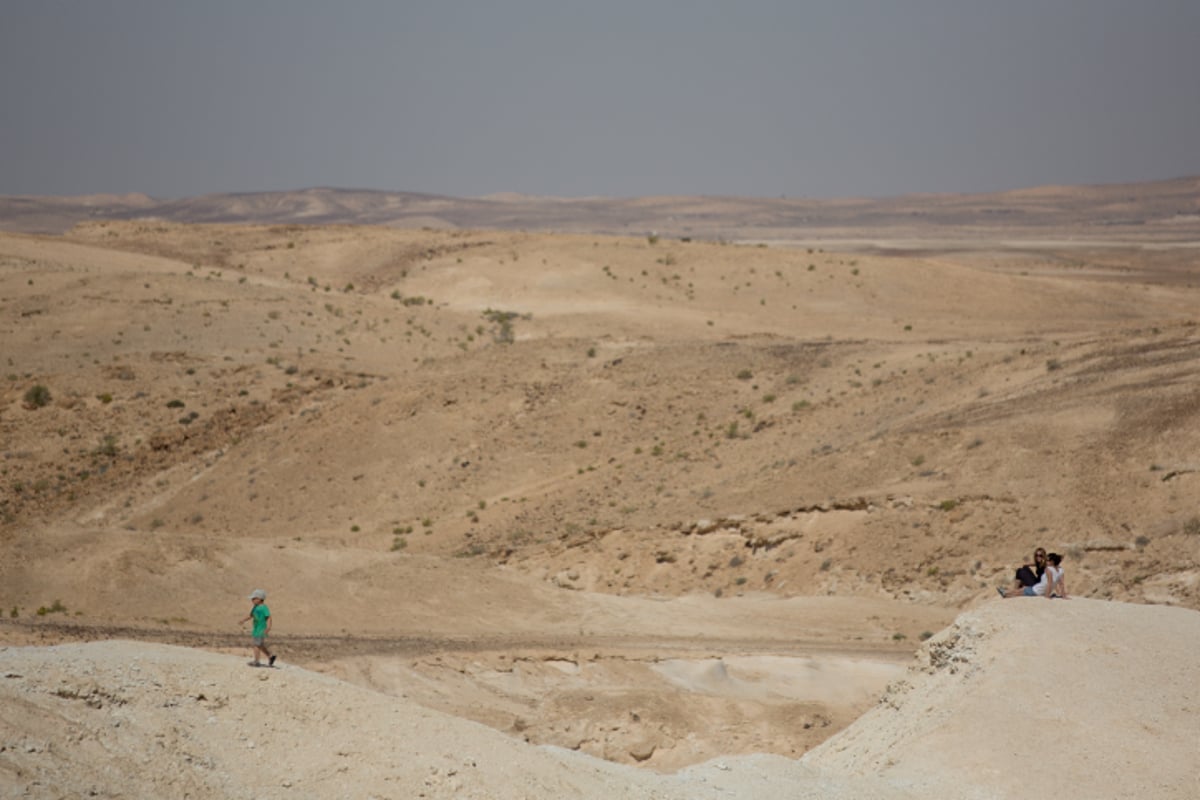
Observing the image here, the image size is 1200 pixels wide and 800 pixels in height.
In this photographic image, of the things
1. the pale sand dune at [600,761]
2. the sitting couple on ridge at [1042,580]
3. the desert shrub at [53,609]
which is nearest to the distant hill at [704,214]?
the desert shrub at [53,609]

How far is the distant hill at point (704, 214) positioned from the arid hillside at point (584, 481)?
110335mm

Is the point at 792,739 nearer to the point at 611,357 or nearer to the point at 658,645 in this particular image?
the point at 658,645

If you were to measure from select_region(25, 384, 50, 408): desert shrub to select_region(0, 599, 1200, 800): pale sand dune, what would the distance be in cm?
2354

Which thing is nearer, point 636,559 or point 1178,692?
point 1178,692

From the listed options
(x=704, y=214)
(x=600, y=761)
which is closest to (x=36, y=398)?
(x=600, y=761)

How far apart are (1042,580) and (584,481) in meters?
13.2

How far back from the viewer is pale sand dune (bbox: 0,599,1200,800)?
8133 mm

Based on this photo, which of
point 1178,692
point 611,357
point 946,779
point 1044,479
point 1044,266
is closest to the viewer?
point 946,779

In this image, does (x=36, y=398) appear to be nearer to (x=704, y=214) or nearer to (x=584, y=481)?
(x=584, y=481)

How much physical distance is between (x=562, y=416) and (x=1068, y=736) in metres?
20.0

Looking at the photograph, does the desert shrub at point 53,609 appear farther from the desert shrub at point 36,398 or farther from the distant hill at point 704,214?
the distant hill at point 704,214

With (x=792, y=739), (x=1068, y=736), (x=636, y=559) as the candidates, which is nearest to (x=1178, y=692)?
(x=1068, y=736)

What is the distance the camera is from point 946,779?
10.5m

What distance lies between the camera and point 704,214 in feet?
616
